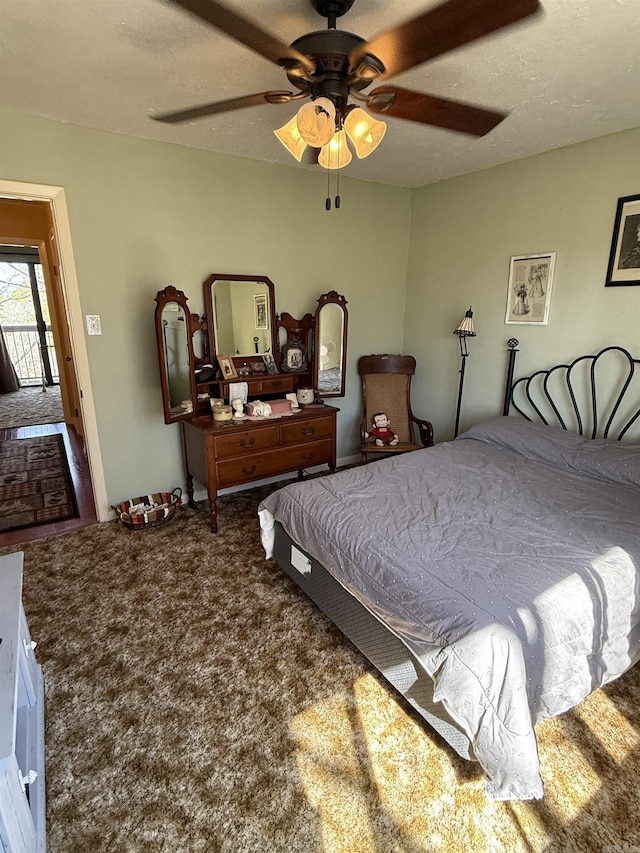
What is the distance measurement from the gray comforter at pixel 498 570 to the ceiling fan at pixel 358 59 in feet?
5.01

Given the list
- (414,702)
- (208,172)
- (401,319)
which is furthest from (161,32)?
(401,319)

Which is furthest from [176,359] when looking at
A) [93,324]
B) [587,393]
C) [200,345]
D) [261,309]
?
[587,393]

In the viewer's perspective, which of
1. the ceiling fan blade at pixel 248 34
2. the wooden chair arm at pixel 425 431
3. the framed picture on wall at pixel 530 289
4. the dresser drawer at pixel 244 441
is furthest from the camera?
the wooden chair arm at pixel 425 431

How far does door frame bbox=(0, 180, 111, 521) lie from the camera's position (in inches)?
98.1

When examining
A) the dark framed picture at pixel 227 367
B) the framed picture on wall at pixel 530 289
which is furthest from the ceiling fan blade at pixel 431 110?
the dark framed picture at pixel 227 367

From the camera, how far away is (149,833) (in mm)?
1279

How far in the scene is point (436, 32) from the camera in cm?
117

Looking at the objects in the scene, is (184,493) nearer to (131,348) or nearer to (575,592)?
(131,348)

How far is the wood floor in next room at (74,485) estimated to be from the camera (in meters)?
2.92

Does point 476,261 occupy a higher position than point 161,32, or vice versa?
point 161,32

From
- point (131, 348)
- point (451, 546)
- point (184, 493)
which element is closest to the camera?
point (451, 546)

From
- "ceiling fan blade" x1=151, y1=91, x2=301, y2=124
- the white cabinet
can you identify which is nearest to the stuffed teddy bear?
"ceiling fan blade" x1=151, y1=91, x2=301, y2=124

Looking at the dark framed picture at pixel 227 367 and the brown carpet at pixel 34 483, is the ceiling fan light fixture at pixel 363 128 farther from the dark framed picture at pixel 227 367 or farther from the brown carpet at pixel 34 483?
the brown carpet at pixel 34 483

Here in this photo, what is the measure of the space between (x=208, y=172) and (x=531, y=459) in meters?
2.88
